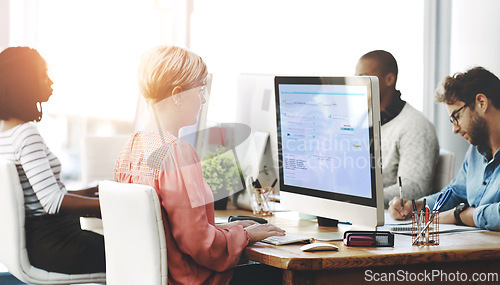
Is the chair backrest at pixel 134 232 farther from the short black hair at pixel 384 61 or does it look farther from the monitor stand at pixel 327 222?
the short black hair at pixel 384 61

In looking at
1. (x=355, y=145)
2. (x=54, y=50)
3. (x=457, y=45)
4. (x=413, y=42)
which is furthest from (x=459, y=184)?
(x=54, y=50)

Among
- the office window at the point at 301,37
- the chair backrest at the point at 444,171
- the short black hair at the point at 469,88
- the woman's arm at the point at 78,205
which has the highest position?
the office window at the point at 301,37

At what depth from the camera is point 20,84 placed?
2.68 metres

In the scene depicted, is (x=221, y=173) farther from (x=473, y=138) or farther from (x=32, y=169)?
(x=473, y=138)

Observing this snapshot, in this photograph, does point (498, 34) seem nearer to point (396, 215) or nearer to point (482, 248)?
point (396, 215)

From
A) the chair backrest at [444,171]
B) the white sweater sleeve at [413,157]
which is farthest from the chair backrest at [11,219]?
the chair backrest at [444,171]

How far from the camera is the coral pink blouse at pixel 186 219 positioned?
157cm

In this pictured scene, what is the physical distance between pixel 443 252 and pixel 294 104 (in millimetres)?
696

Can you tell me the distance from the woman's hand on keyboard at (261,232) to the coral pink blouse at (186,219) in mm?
25

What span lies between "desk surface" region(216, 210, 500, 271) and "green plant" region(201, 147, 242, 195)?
769mm

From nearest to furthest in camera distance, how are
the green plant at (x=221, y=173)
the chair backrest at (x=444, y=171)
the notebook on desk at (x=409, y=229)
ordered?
the notebook on desk at (x=409, y=229) → the green plant at (x=221, y=173) → the chair backrest at (x=444, y=171)

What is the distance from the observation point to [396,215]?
215 cm

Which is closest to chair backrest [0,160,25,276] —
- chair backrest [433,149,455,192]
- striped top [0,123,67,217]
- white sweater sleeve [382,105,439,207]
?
striped top [0,123,67,217]

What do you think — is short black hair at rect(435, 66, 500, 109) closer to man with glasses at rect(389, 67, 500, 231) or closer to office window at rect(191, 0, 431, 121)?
man with glasses at rect(389, 67, 500, 231)
